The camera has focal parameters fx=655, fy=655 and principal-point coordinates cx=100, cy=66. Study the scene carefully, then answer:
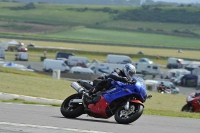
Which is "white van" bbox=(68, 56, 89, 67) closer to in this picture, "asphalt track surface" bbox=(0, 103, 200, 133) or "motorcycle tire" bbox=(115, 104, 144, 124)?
"asphalt track surface" bbox=(0, 103, 200, 133)

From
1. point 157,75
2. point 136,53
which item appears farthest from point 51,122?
point 136,53

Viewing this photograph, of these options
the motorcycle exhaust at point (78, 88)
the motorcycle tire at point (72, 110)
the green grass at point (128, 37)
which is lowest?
the green grass at point (128, 37)

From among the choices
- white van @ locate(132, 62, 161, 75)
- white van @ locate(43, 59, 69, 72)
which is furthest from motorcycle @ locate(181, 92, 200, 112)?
white van @ locate(132, 62, 161, 75)

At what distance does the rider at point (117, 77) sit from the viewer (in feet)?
42.8

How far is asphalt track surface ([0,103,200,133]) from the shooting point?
10.9 meters

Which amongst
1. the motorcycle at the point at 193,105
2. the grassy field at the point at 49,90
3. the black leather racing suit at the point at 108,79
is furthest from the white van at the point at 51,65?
the black leather racing suit at the point at 108,79

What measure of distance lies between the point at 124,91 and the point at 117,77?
321mm

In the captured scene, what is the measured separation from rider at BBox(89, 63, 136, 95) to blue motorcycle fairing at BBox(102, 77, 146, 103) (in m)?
0.10

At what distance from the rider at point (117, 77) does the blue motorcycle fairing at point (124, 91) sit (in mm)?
101

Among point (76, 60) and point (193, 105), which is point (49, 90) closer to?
point (193, 105)

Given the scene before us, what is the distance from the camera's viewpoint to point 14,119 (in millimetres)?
11961

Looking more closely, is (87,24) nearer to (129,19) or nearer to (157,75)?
(129,19)

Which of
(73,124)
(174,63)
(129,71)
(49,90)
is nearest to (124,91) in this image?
(129,71)

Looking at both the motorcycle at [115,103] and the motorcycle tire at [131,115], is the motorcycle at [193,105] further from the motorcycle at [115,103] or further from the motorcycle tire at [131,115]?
the motorcycle tire at [131,115]
